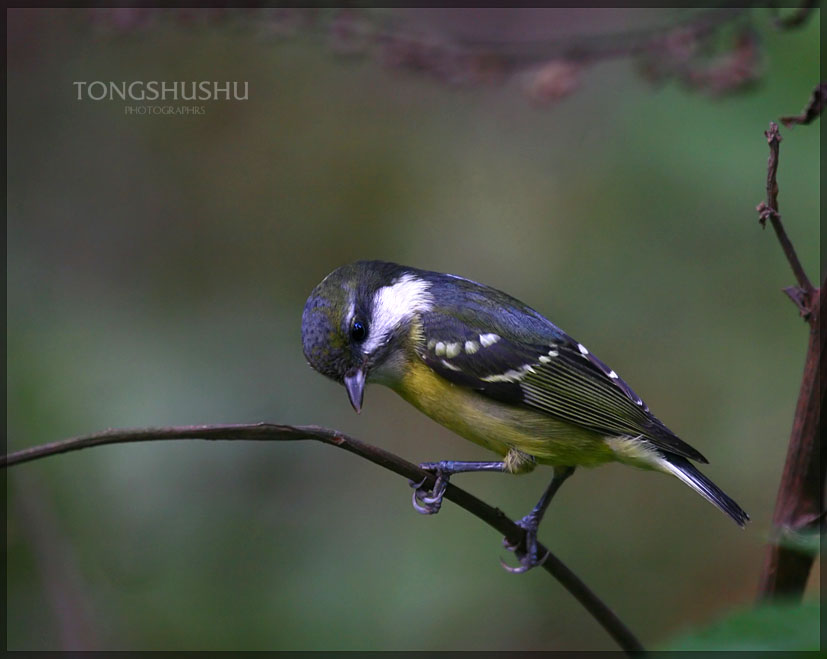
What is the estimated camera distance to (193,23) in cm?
294

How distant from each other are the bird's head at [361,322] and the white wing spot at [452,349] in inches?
5.2

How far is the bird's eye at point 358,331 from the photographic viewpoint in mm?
2592

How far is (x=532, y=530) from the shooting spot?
265 centimetres

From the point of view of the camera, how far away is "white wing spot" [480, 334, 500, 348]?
2.68 meters

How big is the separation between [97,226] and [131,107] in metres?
0.62

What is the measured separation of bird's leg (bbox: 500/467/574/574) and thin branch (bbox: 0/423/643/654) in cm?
84

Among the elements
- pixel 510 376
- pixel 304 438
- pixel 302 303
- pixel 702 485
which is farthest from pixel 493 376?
pixel 302 303

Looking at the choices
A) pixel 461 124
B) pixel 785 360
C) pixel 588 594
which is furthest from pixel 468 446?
pixel 588 594

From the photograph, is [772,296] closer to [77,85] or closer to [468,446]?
[468,446]

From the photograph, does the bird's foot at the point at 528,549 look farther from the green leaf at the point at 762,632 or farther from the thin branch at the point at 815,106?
the green leaf at the point at 762,632

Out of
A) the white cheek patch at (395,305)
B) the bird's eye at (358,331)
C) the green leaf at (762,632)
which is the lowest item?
the green leaf at (762,632)

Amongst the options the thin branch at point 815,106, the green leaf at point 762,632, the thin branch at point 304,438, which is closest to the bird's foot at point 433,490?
the thin branch at point 304,438

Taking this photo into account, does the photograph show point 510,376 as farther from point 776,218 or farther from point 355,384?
point 776,218

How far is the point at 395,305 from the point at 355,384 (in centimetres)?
36
